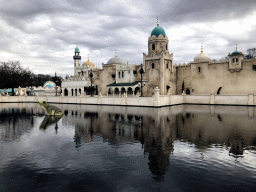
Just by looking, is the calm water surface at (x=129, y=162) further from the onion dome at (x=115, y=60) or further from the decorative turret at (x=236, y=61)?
the onion dome at (x=115, y=60)

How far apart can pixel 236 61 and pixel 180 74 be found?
1156 cm

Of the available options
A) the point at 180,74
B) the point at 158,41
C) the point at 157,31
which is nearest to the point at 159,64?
the point at 158,41

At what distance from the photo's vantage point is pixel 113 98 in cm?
3291

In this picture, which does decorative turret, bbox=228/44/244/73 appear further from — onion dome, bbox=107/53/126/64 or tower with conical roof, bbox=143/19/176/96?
onion dome, bbox=107/53/126/64

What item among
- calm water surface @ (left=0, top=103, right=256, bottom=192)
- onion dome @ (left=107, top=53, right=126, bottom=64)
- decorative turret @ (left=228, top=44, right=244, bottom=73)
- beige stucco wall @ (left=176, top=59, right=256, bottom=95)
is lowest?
calm water surface @ (left=0, top=103, right=256, bottom=192)

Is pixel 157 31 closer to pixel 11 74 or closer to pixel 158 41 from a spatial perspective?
pixel 158 41

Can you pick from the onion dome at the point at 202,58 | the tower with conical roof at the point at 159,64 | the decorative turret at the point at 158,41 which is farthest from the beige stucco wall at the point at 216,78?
the decorative turret at the point at 158,41

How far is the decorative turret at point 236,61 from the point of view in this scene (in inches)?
1423

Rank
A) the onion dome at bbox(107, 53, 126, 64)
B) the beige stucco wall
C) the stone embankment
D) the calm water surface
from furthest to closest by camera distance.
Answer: the onion dome at bbox(107, 53, 126, 64) → the beige stucco wall → the stone embankment → the calm water surface

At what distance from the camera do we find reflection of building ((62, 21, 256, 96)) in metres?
36.6

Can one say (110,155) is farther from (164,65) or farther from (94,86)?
(94,86)

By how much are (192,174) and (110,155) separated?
342cm

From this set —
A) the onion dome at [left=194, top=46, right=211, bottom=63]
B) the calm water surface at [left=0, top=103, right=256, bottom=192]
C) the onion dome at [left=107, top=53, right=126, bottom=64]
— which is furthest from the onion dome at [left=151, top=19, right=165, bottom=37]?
the calm water surface at [left=0, top=103, right=256, bottom=192]

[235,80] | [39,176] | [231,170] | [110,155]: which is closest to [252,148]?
[231,170]
